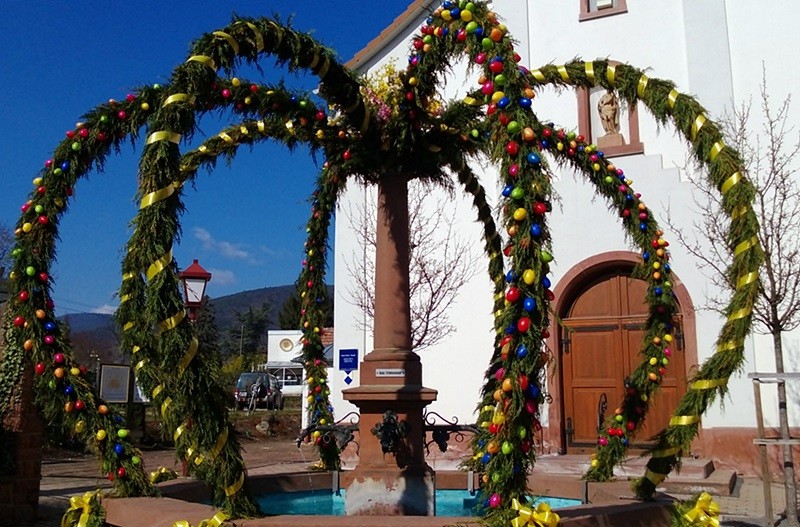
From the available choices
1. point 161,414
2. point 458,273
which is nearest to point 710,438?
point 458,273

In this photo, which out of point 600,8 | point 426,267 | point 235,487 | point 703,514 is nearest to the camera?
point 235,487

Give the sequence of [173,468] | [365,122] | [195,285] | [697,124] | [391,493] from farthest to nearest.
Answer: [173,468] → [195,285] → [365,122] → [391,493] → [697,124]

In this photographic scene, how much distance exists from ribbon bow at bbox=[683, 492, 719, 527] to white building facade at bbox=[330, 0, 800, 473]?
22.3 ft

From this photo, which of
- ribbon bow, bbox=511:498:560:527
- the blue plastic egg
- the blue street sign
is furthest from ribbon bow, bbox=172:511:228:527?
the blue street sign

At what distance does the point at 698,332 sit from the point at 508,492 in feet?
29.0

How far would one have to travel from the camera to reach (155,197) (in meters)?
3.93

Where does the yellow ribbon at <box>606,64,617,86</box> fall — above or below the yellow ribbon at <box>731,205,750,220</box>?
above

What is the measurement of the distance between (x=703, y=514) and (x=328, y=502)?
11.2 feet

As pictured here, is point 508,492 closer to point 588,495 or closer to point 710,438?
point 588,495

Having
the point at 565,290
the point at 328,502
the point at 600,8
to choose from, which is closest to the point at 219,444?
the point at 328,502

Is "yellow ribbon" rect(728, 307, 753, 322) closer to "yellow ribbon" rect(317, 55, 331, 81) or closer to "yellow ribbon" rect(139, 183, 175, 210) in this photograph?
"yellow ribbon" rect(317, 55, 331, 81)

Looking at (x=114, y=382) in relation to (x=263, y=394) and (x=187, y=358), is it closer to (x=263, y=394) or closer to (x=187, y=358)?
(x=187, y=358)

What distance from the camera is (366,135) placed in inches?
230

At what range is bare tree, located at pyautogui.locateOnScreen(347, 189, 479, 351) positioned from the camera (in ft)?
46.4
